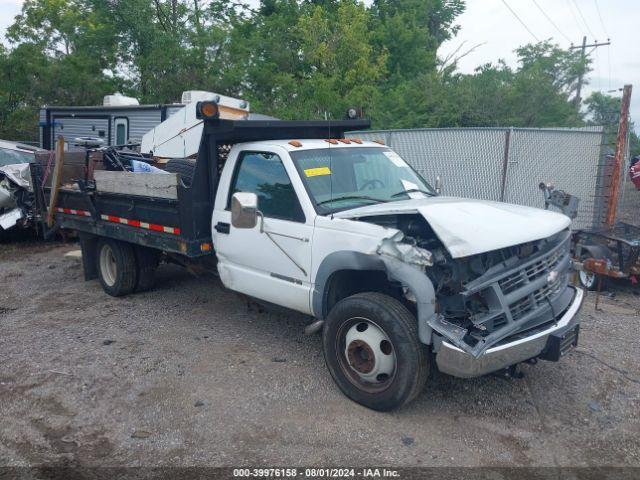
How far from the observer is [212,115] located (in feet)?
17.0

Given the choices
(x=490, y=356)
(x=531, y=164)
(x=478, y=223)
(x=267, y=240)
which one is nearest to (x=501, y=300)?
(x=490, y=356)

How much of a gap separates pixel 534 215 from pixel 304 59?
45.4 ft

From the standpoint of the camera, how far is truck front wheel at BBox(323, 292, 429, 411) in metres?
3.91

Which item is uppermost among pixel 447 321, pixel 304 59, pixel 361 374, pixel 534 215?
pixel 304 59

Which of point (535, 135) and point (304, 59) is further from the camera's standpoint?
point (304, 59)

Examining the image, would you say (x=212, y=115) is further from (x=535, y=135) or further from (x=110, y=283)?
(x=535, y=135)

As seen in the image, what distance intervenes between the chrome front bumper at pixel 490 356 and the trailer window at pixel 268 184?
1.66 m

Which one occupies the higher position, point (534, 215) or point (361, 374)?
point (534, 215)

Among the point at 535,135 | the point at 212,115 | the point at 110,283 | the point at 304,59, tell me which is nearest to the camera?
the point at 212,115

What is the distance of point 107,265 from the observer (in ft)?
24.1

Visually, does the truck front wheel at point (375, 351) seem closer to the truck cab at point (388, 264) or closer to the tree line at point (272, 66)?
the truck cab at point (388, 264)

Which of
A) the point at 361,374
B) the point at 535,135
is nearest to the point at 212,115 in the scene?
the point at 361,374

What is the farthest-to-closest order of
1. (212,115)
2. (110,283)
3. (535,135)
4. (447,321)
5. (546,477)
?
(535,135) → (110,283) → (212,115) → (447,321) → (546,477)

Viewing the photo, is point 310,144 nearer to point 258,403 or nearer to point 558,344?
point 258,403
